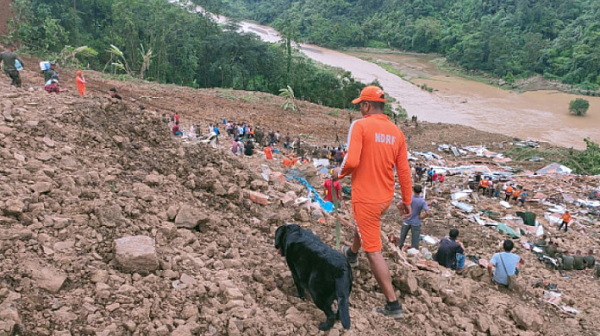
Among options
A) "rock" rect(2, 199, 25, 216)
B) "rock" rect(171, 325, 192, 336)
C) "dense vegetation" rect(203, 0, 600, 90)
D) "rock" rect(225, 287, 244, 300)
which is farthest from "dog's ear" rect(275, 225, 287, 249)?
"dense vegetation" rect(203, 0, 600, 90)

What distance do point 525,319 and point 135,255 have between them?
10.2 ft

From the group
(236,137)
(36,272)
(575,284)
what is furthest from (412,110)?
(36,272)

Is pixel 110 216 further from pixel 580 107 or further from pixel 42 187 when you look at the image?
pixel 580 107

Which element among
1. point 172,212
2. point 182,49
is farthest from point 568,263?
point 182,49

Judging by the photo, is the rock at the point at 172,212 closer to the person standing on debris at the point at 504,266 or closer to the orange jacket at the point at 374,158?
the orange jacket at the point at 374,158

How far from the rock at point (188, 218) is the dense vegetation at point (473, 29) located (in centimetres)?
2647

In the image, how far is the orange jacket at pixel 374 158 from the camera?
2.61 meters

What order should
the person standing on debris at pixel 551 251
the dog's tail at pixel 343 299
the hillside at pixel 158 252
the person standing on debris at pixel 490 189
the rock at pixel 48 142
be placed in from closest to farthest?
the hillside at pixel 158 252 < the dog's tail at pixel 343 299 < the rock at pixel 48 142 < the person standing on debris at pixel 551 251 < the person standing on debris at pixel 490 189

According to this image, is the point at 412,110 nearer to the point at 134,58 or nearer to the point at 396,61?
the point at 134,58

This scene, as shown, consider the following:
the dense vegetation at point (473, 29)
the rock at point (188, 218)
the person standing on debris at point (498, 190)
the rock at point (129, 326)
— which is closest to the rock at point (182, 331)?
the rock at point (129, 326)

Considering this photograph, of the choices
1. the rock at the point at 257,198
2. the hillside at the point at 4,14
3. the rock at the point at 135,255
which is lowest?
the rock at the point at 257,198

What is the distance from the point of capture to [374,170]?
2662mm

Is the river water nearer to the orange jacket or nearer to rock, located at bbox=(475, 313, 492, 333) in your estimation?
rock, located at bbox=(475, 313, 492, 333)

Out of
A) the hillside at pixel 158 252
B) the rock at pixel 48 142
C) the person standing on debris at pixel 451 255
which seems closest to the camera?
the hillside at pixel 158 252
